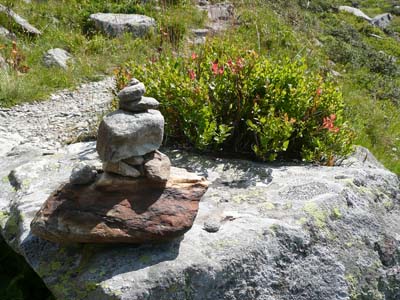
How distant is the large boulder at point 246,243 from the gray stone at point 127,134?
2.58ft

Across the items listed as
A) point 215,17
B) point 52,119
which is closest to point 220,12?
point 215,17

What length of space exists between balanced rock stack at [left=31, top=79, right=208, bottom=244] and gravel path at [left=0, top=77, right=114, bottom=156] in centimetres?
248

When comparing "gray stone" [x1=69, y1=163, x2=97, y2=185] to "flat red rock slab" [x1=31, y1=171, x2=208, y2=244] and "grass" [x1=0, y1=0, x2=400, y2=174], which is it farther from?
"grass" [x1=0, y1=0, x2=400, y2=174]

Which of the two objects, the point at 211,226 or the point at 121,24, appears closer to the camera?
the point at 211,226

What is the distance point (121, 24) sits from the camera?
12.4 m

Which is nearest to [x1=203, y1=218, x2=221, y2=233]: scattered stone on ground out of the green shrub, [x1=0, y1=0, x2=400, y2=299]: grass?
the green shrub

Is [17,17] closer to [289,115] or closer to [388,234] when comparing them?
[289,115]

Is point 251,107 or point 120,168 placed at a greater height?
point 120,168

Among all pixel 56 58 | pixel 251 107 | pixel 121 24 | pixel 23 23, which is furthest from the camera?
pixel 121 24

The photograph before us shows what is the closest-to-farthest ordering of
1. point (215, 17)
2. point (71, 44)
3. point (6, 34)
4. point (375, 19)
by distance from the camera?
point (6, 34), point (71, 44), point (215, 17), point (375, 19)

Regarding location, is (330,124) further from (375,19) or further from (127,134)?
(375,19)

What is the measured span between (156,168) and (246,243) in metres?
1.02

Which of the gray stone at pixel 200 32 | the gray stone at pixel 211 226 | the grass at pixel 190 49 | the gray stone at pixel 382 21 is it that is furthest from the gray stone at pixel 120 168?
the gray stone at pixel 382 21

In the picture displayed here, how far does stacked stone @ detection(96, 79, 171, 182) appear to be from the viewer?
3521mm
